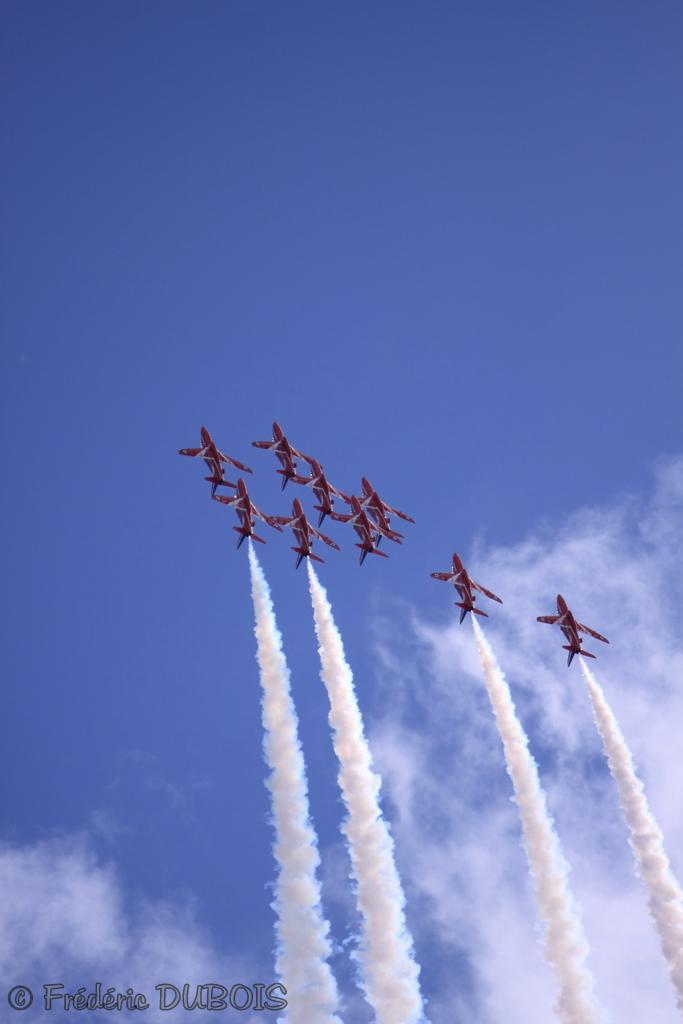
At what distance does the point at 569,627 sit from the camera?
103 m

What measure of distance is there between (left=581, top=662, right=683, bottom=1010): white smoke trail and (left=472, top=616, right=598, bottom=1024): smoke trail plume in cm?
490

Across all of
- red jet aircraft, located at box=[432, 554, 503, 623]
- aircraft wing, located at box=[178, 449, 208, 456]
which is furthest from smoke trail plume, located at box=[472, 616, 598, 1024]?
aircraft wing, located at box=[178, 449, 208, 456]

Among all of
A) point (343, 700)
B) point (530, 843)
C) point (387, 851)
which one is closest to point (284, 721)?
point (343, 700)

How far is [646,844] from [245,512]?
38963 mm

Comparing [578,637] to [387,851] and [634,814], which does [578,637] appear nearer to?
[634,814]

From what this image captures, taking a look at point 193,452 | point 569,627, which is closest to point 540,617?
point 569,627

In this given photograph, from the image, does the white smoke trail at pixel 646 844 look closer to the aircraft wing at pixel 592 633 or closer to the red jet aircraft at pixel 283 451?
the aircraft wing at pixel 592 633

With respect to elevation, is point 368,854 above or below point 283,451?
below

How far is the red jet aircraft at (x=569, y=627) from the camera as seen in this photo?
10312 centimetres

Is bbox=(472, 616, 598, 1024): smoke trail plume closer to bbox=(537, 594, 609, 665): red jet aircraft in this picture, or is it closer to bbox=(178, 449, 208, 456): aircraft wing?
bbox=(537, 594, 609, 665): red jet aircraft

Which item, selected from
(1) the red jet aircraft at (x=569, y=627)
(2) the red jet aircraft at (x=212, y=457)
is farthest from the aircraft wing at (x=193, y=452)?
(1) the red jet aircraft at (x=569, y=627)

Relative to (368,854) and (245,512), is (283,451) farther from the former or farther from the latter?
(368,854)

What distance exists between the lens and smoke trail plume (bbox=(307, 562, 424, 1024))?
3423 inches

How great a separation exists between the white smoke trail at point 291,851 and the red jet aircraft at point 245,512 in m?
4.00
